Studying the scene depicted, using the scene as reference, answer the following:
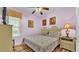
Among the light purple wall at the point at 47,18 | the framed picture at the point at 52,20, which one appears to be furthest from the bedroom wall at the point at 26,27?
the framed picture at the point at 52,20

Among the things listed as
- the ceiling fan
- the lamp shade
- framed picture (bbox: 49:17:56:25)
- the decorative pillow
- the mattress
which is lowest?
the mattress

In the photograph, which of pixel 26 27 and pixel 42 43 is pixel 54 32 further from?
pixel 26 27

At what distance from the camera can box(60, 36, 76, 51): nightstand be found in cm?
158

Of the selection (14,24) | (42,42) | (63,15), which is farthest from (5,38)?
(63,15)

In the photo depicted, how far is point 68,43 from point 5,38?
0.85 metres

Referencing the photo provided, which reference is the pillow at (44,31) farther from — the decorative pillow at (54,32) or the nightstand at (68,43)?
the nightstand at (68,43)

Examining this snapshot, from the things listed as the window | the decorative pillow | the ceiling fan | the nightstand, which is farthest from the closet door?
the nightstand

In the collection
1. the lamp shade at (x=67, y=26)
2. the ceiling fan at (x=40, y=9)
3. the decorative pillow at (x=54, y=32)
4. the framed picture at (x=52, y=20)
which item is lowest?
the decorative pillow at (x=54, y=32)

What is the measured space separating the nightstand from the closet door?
70cm

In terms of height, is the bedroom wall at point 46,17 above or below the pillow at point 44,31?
above

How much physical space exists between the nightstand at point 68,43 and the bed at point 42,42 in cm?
7

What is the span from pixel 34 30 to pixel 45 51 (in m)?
0.33

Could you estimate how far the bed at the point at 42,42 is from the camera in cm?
160

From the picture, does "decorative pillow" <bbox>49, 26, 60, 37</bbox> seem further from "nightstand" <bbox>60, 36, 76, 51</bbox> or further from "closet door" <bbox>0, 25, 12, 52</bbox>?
"closet door" <bbox>0, 25, 12, 52</bbox>
